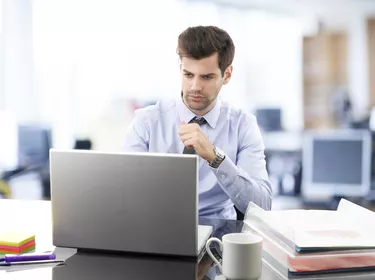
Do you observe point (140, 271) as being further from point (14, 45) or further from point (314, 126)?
point (314, 126)

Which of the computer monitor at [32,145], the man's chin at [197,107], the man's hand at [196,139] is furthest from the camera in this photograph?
the computer monitor at [32,145]

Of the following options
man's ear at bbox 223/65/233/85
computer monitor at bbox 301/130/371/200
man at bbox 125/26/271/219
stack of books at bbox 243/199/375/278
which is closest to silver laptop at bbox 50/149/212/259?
stack of books at bbox 243/199/375/278

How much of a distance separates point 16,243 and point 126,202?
287mm

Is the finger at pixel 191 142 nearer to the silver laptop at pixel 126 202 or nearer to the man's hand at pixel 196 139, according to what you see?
the man's hand at pixel 196 139

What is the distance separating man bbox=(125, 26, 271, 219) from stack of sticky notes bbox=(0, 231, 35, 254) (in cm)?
63

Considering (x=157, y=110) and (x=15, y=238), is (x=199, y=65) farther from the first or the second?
(x=15, y=238)

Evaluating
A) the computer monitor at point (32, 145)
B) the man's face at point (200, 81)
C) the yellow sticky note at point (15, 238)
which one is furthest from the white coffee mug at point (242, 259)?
the computer monitor at point (32, 145)

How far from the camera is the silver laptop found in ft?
3.66

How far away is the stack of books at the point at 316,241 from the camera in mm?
1029

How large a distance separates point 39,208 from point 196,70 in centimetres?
72

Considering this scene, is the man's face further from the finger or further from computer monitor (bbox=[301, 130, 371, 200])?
computer monitor (bbox=[301, 130, 371, 200])

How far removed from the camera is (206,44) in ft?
6.05

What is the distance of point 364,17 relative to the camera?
8094 millimetres

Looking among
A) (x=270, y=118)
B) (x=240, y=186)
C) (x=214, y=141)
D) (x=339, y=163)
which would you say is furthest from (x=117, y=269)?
(x=270, y=118)
